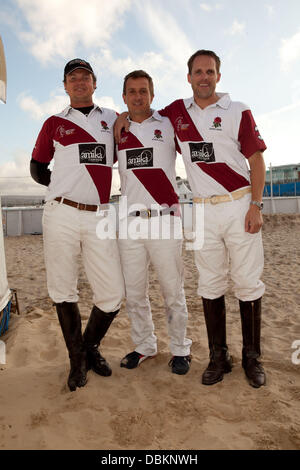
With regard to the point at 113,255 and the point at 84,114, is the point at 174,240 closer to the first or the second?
the point at 113,255

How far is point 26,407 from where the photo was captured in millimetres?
2518

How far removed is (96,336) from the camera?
304cm

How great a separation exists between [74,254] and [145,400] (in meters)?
1.30

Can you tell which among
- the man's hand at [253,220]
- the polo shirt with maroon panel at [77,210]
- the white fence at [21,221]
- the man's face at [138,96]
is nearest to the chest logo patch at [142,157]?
the polo shirt with maroon panel at [77,210]

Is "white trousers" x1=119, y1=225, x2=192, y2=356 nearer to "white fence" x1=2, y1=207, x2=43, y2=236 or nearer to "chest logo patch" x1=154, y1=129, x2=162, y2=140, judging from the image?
"chest logo patch" x1=154, y1=129, x2=162, y2=140

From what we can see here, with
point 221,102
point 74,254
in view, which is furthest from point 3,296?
point 221,102

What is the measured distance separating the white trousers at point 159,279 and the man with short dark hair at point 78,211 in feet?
0.58

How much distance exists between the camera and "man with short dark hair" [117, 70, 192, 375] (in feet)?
9.77

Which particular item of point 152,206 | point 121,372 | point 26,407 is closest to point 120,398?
point 121,372

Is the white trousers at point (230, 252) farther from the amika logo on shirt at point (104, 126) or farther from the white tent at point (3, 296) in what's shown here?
the white tent at point (3, 296)

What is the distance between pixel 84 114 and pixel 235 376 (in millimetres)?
2665

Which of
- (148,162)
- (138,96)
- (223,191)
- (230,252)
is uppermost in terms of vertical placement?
(138,96)

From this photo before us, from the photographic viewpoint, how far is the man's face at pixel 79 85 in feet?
9.59

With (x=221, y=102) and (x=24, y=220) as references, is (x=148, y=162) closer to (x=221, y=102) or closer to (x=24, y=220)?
(x=221, y=102)
